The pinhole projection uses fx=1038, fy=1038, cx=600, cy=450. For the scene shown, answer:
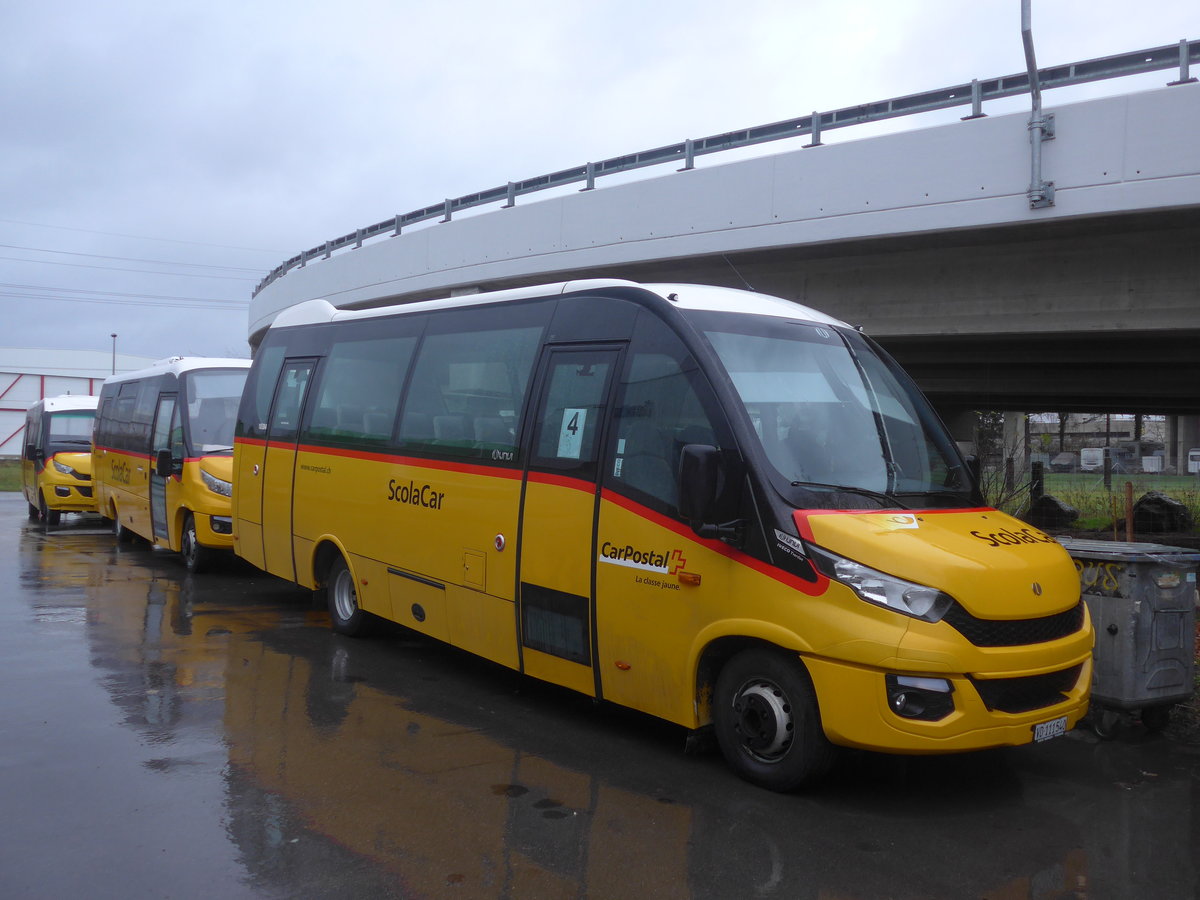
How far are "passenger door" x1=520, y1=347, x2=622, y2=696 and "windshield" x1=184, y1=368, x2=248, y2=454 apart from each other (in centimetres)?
775

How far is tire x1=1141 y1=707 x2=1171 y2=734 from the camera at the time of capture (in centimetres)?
681

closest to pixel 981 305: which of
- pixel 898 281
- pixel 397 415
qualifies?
pixel 898 281

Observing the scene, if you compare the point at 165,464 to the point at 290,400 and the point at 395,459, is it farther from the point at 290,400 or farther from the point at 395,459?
the point at 395,459

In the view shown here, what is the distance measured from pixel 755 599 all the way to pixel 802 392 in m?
1.33

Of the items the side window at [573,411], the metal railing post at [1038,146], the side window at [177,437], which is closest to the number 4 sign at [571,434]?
the side window at [573,411]

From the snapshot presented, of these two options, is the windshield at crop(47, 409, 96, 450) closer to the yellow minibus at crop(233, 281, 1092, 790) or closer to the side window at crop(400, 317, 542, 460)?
the side window at crop(400, 317, 542, 460)

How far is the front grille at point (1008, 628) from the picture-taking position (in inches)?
196

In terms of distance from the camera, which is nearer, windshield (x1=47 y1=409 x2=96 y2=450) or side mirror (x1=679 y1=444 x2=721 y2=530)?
side mirror (x1=679 y1=444 x2=721 y2=530)

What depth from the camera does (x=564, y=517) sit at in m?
6.51

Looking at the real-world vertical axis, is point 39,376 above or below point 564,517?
above

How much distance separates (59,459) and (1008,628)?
20.4m

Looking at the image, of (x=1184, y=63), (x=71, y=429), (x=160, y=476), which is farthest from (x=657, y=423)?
(x=71, y=429)

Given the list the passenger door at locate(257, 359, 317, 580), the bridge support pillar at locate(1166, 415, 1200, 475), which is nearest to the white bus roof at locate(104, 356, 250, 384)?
the passenger door at locate(257, 359, 317, 580)

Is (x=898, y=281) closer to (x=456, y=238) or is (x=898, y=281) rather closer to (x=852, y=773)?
(x=456, y=238)
